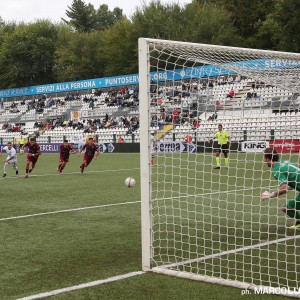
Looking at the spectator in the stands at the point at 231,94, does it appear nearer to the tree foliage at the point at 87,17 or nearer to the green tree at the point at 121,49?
the green tree at the point at 121,49

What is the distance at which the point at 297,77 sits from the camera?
8.45 metres

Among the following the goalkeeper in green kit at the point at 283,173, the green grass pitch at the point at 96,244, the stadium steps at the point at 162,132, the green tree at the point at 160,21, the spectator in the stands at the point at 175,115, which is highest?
the green tree at the point at 160,21

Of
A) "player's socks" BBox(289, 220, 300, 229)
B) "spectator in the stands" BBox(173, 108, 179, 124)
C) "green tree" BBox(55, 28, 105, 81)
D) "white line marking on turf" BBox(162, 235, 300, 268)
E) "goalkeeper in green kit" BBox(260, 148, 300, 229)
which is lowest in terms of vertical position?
"white line marking on turf" BBox(162, 235, 300, 268)

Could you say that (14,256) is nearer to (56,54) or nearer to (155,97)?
(155,97)

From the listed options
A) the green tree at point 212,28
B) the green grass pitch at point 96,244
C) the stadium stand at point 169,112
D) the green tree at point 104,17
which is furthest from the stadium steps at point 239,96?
the green tree at point 104,17

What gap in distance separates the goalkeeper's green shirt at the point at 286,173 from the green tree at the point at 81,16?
83856mm

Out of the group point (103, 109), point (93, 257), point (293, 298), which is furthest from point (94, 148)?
point (103, 109)

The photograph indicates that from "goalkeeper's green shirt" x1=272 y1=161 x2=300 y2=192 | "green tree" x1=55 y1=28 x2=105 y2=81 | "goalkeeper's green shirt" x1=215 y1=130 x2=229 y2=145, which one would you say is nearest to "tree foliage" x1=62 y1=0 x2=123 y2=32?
"green tree" x1=55 y1=28 x2=105 y2=81

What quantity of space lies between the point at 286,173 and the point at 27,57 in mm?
70225

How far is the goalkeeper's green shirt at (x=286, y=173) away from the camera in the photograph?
7988 mm

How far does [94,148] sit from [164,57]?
14.3 metres

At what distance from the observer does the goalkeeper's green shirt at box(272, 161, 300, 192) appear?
799 centimetres

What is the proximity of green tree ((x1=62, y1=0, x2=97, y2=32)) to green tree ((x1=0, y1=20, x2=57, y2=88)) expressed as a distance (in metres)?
13.3

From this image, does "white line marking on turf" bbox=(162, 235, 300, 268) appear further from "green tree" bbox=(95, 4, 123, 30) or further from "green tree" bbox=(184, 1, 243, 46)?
"green tree" bbox=(95, 4, 123, 30)
